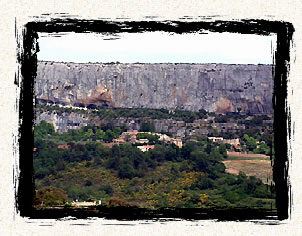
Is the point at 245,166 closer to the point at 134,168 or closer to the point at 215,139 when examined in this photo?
the point at 134,168

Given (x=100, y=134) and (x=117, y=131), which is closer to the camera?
(x=100, y=134)

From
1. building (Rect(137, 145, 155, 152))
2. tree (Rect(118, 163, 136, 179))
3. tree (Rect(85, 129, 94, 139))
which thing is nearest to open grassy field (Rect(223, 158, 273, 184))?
building (Rect(137, 145, 155, 152))

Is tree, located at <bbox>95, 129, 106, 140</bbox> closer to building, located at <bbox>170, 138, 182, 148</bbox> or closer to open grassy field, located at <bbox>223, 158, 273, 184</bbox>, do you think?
building, located at <bbox>170, 138, 182, 148</bbox>

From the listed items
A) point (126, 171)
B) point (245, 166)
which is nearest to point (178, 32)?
point (245, 166)

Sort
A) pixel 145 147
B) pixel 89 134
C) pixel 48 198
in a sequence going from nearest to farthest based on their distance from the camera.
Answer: pixel 48 198 → pixel 145 147 → pixel 89 134

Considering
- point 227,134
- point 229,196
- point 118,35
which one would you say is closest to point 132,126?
point 227,134

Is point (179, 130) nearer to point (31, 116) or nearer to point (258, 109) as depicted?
point (258, 109)
